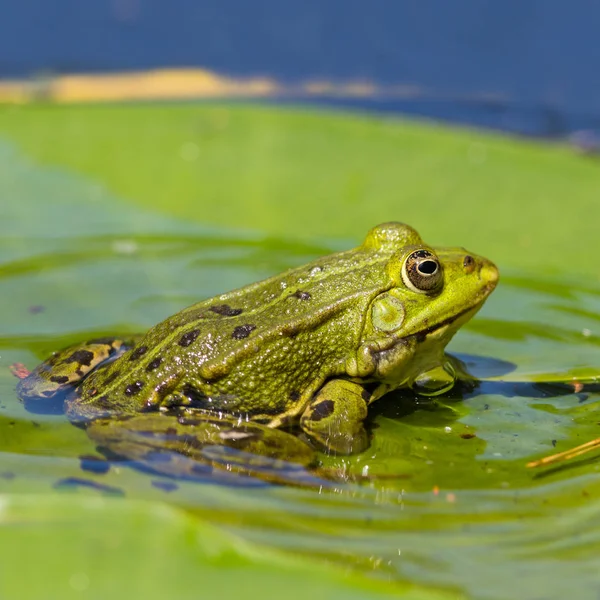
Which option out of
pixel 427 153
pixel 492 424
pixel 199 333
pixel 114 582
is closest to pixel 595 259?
pixel 427 153

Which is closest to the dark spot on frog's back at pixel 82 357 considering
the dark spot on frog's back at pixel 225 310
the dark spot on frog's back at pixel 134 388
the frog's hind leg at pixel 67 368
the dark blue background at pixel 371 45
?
the frog's hind leg at pixel 67 368

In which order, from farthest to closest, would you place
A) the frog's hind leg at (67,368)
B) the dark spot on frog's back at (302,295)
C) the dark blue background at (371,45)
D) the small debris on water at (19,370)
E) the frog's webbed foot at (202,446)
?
the dark blue background at (371,45), the small debris on water at (19,370), the dark spot on frog's back at (302,295), the frog's hind leg at (67,368), the frog's webbed foot at (202,446)

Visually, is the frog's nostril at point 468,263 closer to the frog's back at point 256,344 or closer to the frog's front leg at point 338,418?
the frog's back at point 256,344

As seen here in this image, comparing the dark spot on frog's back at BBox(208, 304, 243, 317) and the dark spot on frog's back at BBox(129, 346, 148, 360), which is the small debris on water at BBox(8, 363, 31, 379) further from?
the dark spot on frog's back at BBox(208, 304, 243, 317)

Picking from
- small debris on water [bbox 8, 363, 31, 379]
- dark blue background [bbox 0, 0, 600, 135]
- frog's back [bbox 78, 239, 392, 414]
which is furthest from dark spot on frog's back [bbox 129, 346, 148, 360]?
dark blue background [bbox 0, 0, 600, 135]

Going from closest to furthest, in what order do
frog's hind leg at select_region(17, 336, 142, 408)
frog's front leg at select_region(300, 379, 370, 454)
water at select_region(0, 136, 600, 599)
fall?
water at select_region(0, 136, 600, 599) → frog's front leg at select_region(300, 379, 370, 454) → frog's hind leg at select_region(17, 336, 142, 408)

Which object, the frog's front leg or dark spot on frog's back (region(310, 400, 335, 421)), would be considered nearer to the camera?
the frog's front leg

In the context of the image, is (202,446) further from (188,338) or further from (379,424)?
(379,424)

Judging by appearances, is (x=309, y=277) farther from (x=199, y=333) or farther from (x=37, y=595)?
(x=37, y=595)
